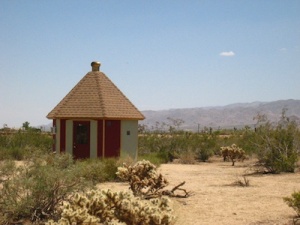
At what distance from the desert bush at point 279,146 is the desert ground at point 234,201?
1.21 metres

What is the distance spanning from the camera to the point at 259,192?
12328mm

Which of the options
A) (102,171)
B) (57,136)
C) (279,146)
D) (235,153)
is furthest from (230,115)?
(102,171)

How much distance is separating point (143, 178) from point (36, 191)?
11.9 feet

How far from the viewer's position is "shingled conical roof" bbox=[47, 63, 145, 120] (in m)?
19.0

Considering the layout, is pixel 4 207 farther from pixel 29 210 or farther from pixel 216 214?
pixel 216 214

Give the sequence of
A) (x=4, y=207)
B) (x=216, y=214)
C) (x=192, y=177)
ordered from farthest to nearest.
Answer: (x=192, y=177) < (x=216, y=214) < (x=4, y=207)

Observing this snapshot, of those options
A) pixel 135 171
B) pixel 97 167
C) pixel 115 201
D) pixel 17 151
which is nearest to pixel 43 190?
pixel 115 201

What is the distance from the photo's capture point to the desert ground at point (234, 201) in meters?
8.94

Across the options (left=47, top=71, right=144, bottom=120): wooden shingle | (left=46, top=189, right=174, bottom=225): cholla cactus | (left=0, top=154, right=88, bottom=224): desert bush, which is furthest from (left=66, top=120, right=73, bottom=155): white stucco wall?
(left=46, top=189, right=174, bottom=225): cholla cactus

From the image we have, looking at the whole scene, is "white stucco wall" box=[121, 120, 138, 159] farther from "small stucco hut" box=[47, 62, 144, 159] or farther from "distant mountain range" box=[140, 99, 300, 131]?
"distant mountain range" box=[140, 99, 300, 131]

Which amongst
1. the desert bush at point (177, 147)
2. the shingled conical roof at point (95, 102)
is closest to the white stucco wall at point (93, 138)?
the shingled conical roof at point (95, 102)

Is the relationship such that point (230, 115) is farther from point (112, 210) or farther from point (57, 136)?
point (112, 210)

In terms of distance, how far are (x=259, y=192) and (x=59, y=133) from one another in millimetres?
10569

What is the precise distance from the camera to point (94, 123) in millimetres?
18938
